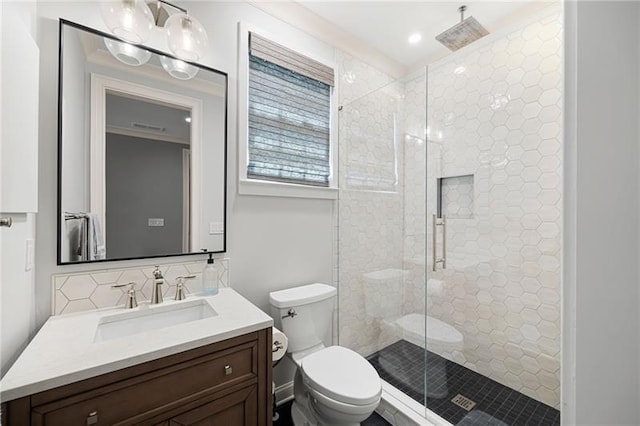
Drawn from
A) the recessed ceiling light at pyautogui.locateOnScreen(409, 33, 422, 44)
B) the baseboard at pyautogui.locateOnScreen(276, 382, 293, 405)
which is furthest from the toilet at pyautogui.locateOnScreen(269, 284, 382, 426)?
the recessed ceiling light at pyautogui.locateOnScreen(409, 33, 422, 44)

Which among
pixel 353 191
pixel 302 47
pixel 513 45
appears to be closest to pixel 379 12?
pixel 302 47

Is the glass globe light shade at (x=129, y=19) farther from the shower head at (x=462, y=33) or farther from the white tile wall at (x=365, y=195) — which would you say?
the shower head at (x=462, y=33)

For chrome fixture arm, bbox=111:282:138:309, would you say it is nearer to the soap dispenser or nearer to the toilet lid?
the soap dispenser

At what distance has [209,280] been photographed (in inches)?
57.9

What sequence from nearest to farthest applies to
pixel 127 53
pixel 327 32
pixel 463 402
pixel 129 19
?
pixel 129 19, pixel 127 53, pixel 463 402, pixel 327 32

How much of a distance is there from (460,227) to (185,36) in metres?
2.21

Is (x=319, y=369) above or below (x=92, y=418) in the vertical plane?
below

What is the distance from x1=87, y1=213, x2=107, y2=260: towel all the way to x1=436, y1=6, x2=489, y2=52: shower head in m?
2.40

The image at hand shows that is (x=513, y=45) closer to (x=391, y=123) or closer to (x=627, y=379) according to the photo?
(x=391, y=123)

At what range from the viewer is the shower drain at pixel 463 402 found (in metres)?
1.72

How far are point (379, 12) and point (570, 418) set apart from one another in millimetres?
2277

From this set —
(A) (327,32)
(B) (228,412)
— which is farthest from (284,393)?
(A) (327,32)

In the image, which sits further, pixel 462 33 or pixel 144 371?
pixel 462 33

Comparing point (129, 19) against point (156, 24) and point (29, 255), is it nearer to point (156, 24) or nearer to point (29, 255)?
point (156, 24)
